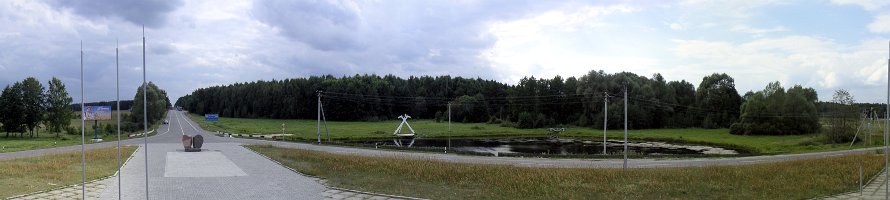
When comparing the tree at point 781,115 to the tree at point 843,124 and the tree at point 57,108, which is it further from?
the tree at point 57,108

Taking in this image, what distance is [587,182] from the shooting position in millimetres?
18625

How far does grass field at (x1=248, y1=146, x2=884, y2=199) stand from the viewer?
1571cm

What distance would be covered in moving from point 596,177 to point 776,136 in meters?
76.8

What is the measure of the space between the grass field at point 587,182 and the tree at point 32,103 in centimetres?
6667

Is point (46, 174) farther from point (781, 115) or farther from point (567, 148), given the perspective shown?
point (781, 115)

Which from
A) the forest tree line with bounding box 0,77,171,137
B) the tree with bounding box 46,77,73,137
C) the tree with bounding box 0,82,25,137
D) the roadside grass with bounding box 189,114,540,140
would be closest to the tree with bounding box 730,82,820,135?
the roadside grass with bounding box 189,114,540,140

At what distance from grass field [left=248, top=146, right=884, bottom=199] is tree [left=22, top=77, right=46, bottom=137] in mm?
66674

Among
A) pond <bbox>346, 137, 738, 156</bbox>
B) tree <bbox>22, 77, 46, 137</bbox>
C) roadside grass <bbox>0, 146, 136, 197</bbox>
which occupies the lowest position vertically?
pond <bbox>346, 137, 738, 156</bbox>

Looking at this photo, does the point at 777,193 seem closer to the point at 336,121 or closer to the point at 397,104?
the point at 336,121

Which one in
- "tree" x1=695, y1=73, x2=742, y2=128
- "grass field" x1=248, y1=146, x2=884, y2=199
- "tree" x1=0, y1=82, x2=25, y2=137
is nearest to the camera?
"grass field" x1=248, y1=146, x2=884, y2=199

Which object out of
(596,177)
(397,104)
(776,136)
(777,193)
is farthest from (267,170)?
(397,104)

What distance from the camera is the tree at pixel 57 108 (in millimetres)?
72812

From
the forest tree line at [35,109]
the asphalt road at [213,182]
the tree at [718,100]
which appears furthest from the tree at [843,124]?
the forest tree line at [35,109]

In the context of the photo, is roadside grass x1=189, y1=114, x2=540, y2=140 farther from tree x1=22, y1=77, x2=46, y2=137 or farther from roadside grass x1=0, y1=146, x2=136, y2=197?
roadside grass x1=0, y1=146, x2=136, y2=197
